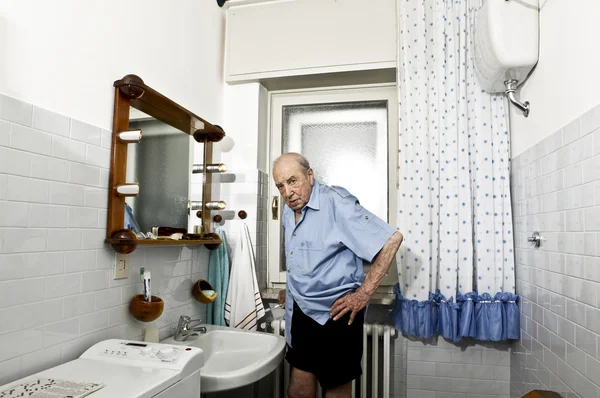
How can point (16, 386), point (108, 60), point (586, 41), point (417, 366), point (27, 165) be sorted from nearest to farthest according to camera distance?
1. point (16, 386)
2. point (27, 165)
3. point (586, 41)
4. point (108, 60)
5. point (417, 366)

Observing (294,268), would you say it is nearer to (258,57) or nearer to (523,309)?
(523,309)

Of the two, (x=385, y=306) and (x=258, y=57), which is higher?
(x=258, y=57)

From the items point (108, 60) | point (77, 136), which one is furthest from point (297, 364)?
point (108, 60)

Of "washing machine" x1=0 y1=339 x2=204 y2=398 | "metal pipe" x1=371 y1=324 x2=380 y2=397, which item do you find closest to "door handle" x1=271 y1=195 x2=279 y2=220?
"metal pipe" x1=371 y1=324 x2=380 y2=397

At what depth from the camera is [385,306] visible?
2.27m

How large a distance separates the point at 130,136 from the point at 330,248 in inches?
33.9

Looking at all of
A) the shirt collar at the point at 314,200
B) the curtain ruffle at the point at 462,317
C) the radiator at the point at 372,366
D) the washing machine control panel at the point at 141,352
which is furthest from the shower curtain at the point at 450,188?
the washing machine control panel at the point at 141,352

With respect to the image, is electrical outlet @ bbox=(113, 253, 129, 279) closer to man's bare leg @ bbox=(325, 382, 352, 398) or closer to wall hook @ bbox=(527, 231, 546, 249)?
man's bare leg @ bbox=(325, 382, 352, 398)

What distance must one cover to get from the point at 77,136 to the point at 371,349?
1.74 m

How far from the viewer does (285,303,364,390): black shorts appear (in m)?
1.68

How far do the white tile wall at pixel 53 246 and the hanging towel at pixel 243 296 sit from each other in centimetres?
62

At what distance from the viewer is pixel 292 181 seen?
1750mm

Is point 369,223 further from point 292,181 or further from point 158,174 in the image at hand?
point 158,174

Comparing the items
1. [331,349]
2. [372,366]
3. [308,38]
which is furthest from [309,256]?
[308,38]
